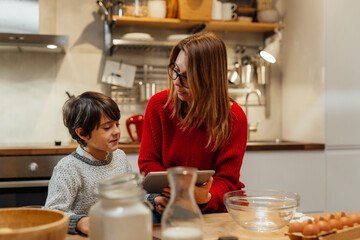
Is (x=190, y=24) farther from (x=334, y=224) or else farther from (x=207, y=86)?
(x=334, y=224)

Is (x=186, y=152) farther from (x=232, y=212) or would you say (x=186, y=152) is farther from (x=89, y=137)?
(x=232, y=212)

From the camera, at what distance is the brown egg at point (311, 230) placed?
0.92 m

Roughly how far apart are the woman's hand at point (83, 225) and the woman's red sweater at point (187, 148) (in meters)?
0.55

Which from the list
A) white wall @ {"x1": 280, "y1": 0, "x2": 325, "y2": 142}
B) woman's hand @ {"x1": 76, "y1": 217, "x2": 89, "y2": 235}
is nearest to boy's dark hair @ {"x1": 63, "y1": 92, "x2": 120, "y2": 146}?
woman's hand @ {"x1": 76, "y1": 217, "x2": 89, "y2": 235}

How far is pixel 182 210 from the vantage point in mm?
763

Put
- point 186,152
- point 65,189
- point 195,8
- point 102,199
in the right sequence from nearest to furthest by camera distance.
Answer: point 102,199 < point 65,189 < point 186,152 < point 195,8

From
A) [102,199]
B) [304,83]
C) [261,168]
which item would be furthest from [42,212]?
[304,83]

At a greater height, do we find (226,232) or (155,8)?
(155,8)

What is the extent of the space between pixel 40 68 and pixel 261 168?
1.67 metres

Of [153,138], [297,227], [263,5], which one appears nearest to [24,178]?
[153,138]

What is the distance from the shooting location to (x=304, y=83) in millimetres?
3025

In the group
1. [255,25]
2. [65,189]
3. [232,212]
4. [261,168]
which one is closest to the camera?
[232,212]

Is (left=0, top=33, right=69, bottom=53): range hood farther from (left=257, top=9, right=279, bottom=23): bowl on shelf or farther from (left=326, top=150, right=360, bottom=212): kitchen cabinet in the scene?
(left=326, top=150, right=360, bottom=212): kitchen cabinet

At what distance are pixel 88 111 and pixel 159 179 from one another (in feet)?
1.34
